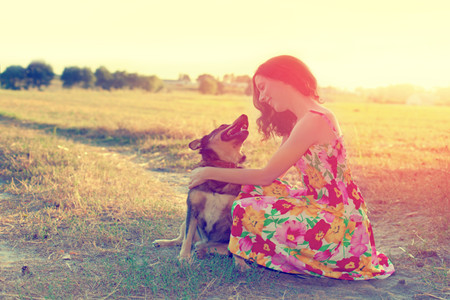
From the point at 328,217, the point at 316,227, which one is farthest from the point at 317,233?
the point at 328,217

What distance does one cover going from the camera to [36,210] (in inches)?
208

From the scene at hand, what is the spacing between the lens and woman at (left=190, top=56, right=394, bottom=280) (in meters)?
3.39

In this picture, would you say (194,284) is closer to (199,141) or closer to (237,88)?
(199,141)

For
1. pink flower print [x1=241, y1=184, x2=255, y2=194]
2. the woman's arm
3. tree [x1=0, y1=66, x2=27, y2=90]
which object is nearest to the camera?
the woman's arm

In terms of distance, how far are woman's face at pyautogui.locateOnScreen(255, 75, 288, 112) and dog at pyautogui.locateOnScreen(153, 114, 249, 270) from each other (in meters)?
0.32

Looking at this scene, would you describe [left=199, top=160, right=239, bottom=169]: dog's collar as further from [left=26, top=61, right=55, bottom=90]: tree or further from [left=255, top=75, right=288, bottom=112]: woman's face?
[left=26, top=61, right=55, bottom=90]: tree

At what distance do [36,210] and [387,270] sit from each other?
3.99 metres

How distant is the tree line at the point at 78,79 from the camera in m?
33.6

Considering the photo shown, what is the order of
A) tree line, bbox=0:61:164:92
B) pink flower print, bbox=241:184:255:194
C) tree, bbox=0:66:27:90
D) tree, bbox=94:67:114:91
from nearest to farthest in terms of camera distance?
pink flower print, bbox=241:184:255:194 < tree, bbox=0:66:27:90 < tree line, bbox=0:61:164:92 < tree, bbox=94:67:114:91

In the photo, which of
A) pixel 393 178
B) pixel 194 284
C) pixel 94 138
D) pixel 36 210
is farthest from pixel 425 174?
pixel 94 138

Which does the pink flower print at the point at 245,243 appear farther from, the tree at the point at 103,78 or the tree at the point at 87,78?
the tree at the point at 103,78

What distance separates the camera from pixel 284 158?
3406 millimetres

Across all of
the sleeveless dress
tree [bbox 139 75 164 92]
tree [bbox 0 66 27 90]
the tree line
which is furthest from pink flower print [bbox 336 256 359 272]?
tree [bbox 139 75 164 92]

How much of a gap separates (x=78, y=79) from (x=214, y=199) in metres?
58.0
